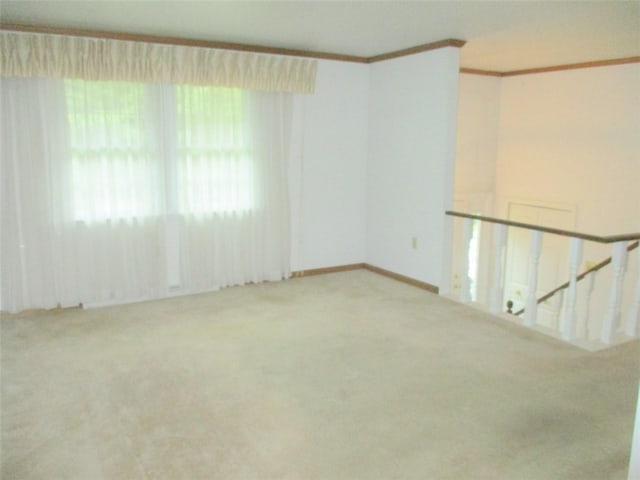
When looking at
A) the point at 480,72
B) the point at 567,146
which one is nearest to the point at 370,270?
the point at 567,146

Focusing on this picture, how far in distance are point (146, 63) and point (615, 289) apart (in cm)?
381

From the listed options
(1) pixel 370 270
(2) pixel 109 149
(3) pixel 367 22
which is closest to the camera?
(3) pixel 367 22

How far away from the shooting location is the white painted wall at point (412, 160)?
14.4ft

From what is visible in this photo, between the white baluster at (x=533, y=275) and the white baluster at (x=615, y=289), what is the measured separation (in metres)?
0.46

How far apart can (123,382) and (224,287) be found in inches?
74.6

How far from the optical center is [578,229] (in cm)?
552

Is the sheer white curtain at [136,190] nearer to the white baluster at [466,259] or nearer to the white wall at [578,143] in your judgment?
the white baluster at [466,259]

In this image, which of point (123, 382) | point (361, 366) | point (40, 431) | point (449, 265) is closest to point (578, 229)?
point (449, 265)

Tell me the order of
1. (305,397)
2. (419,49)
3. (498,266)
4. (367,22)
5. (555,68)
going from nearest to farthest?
(305,397)
(367,22)
(498,266)
(419,49)
(555,68)

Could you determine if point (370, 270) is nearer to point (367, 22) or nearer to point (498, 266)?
point (498, 266)

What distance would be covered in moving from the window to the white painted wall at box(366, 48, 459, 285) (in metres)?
1.37

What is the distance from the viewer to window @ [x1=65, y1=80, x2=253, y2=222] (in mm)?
4008

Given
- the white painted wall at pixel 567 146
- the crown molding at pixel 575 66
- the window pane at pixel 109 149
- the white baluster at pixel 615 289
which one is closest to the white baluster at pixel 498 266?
the white baluster at pixel 615 289

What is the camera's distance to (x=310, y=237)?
17.0 feet
